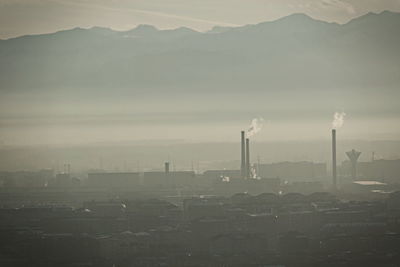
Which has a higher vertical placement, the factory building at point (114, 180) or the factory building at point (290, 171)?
the factory building at point (290, 171)

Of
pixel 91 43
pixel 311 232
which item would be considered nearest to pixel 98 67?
pixel 91 43

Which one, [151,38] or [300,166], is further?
[151,38]

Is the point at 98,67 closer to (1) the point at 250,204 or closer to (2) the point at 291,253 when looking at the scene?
(1) the point at 250,204

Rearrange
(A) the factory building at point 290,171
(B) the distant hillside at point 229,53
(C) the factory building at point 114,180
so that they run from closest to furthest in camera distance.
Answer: (C) the factory building at point 114,180 → (A) the factory building at point 290,171 → (B) the distant hillside at point 229,53

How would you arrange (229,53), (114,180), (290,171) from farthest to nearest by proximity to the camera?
1. (229,53)
2. (290,171)
3. (114,180)

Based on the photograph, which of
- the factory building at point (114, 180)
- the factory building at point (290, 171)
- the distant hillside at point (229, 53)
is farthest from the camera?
the distant hillside at point (229, 53)

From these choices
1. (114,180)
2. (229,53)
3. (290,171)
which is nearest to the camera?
(114,180)

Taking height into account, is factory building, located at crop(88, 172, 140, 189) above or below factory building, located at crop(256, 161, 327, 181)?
below

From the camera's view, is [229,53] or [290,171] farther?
[229,53]

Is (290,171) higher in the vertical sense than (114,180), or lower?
higher

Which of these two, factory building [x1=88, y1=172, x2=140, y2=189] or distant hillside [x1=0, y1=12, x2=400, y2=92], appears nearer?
factory building [x1=88, y1=172, x2=140, y2=189]

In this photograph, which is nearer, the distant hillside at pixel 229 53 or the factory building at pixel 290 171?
the factory building at pixel 290 171
